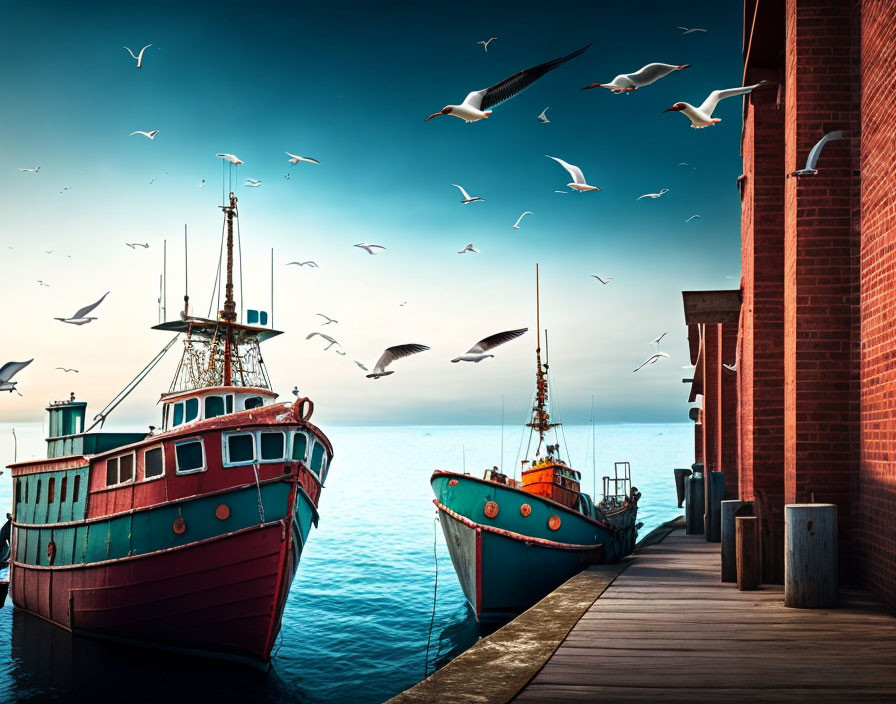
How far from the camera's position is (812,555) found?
707 centimetres

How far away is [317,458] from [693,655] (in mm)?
12351

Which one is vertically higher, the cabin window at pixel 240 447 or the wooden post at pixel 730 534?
the cabin window at pixel 240 447

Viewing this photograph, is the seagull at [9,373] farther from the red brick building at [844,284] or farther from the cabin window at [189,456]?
the red brick building at [844,284]

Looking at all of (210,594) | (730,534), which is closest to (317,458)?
(210,594)

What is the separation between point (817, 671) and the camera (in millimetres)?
5059

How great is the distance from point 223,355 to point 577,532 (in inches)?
426

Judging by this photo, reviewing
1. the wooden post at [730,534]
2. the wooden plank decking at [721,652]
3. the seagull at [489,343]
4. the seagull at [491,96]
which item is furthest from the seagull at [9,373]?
the wooden post at [730,534]

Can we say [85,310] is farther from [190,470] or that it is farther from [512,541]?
[512,541]

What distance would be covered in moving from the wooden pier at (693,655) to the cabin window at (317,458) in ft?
31.1

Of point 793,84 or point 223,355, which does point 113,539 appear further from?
point 793,84

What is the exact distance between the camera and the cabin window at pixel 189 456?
14.4m

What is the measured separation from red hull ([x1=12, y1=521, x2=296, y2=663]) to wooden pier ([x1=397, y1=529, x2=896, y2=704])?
8.19 m

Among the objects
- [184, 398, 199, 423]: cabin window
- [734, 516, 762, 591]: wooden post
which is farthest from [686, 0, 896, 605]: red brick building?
[184, 398, 199, 423]: cabin window

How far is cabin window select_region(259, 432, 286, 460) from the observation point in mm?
14828
